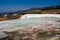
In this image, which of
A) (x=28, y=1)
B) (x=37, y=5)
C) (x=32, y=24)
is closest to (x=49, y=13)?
(x=37, y=5)

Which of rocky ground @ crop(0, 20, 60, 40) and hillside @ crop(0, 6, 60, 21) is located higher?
hillside @ crop(0, 6, 60, 21)

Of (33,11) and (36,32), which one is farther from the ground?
(33,11)

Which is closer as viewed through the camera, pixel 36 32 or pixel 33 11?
pixel 36 32

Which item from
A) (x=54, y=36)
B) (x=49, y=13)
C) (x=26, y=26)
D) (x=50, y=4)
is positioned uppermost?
(x=50, y=4)

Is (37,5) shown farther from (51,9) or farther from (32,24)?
(32,24)

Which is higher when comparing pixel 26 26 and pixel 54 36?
pixel 26 26

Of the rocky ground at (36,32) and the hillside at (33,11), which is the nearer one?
the rocky ground at (36,32)

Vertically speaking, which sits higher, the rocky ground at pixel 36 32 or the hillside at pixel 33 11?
the hillside at pixel 33 11

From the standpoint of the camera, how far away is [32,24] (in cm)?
133

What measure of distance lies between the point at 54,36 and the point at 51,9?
0.58 m

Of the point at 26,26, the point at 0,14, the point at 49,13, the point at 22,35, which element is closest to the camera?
the point at 22,35

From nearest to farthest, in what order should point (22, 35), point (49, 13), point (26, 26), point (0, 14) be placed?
point (22, 35) → point (26, 26) → point (0, 14) → point (49, 13)

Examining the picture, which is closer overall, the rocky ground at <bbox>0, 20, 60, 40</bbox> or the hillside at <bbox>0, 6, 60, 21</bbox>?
the rocky ground at <bbox>0, 20, 60, 40</bbox>

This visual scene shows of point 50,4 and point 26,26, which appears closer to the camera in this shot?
point 26,26
